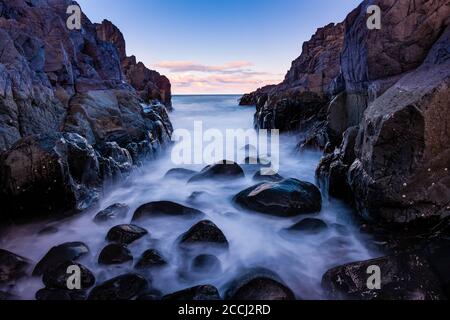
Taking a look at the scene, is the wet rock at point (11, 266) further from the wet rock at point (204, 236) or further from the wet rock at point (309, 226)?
the wet rock at point (309, 226)

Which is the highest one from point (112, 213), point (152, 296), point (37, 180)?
point (37, 180)

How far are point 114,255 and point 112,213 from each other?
5.83 feet

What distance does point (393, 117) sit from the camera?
4.86 m

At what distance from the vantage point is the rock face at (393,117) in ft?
15.1

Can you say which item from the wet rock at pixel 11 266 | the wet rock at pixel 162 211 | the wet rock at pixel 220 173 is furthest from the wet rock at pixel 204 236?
the wet rock at pixel 220 173

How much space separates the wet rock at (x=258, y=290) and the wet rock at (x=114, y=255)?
5.42ft

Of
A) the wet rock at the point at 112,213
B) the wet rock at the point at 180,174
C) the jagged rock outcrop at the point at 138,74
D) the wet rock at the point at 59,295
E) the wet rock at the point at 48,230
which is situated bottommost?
the wet rock at the point at 59,295

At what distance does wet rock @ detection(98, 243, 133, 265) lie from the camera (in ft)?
15.0

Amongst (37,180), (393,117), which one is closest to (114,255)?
(37,180)

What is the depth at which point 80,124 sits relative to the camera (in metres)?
8.72

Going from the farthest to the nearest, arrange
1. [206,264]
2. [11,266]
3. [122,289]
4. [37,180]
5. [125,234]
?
[37,180] < [125,234] < [206,264] < [11,266] < [122,289]

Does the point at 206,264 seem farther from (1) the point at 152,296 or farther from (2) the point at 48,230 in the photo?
(2) the point at 48,230

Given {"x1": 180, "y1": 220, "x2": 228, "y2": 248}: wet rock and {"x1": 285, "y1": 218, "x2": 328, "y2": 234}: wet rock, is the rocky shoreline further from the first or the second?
{"x1": 180, "y1": 220, "x2": 228, "y2": 248}: wet rock
